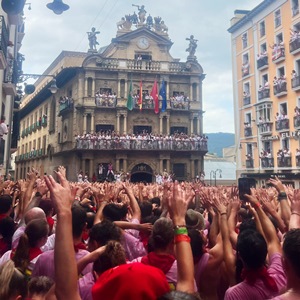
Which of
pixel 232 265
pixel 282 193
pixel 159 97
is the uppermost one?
pixel 159 97

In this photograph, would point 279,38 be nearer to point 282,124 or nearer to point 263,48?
point 263,48

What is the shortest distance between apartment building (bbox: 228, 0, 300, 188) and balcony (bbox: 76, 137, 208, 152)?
4.41m

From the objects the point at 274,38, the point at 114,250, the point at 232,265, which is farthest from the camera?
the point at 274,38

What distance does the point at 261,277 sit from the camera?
3.00 m

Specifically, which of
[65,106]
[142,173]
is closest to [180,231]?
[142,173]

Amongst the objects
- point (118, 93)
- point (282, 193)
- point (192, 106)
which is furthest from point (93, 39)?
point (282, 193)

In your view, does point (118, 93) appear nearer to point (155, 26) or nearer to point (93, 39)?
point (93, 39)

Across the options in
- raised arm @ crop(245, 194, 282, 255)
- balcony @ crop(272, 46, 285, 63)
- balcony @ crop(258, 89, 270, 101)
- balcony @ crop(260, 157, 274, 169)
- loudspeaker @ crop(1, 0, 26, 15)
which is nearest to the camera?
raised arm @ crop(245, 194, 282, 255)

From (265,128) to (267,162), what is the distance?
2.98 metres

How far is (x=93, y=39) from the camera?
34656mm

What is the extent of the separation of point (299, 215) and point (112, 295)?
283cm

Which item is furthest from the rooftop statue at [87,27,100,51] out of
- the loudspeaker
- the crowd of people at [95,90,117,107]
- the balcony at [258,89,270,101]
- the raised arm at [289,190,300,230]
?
the raised arm at [289,190,300,230]

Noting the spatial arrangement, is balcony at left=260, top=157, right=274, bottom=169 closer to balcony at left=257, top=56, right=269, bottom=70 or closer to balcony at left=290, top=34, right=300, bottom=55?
balcony at left=257, top=56, right=269, bottom=70

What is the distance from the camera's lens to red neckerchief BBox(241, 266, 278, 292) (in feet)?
9.65
